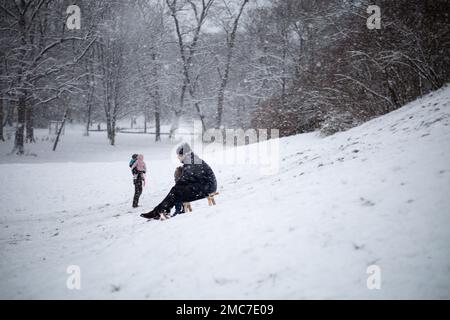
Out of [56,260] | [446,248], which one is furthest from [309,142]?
[56,260]

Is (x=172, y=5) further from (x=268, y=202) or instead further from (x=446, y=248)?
(x=446, y=248)

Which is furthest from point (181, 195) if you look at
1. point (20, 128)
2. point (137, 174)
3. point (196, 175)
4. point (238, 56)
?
point (238, 56)

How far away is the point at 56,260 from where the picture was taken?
478 cm

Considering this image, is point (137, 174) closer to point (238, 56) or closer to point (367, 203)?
point (367, 203)

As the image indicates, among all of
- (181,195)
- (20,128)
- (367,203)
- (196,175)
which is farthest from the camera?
(20,128)

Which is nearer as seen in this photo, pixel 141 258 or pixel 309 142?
pixel 141 258

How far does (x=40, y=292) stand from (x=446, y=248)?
4882 millimetres

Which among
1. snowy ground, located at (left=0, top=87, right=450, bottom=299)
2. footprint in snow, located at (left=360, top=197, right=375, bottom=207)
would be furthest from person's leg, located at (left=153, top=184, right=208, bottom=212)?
footprint in snow, located at (left=360, top=197, right=375, bottom=207)

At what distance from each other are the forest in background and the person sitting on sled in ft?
24.5

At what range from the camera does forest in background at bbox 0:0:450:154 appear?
10.1 m

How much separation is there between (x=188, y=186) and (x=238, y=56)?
2309cm

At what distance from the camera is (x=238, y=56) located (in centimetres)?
2678

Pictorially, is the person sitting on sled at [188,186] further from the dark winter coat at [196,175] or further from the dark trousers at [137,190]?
the dark trousers at [137,190]

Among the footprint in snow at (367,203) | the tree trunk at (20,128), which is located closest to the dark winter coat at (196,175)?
the footprint in snow at (367,203)
